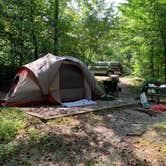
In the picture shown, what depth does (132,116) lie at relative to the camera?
7.45m

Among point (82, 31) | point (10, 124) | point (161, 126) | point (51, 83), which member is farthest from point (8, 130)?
point (82, 31)

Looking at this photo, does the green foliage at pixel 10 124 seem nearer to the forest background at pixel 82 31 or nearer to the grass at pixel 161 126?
the grass at pixel 161 126

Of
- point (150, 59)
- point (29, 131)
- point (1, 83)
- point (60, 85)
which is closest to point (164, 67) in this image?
point (150, 59)

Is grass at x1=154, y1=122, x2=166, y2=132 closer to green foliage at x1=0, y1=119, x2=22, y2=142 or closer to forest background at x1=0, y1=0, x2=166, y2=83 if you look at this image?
green foliage at x1=0, y1=119, x2=22, y2=142

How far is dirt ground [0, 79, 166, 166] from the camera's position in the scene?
4.32m

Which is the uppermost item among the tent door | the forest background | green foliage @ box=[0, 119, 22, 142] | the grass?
the forest background

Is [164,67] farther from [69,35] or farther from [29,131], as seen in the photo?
[29,131]

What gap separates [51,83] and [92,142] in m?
3.92

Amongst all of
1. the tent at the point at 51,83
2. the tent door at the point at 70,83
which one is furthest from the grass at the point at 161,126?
the tent door at the point at 70,83

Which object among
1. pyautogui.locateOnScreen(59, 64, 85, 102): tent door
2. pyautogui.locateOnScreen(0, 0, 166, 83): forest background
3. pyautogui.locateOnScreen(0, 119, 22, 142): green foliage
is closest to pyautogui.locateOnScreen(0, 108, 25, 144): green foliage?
pyautogui.locateOnScreen(0, 119, 22, 142): green foliage

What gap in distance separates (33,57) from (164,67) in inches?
291

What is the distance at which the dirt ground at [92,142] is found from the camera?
4320 mm

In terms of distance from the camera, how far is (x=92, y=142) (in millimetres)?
5113

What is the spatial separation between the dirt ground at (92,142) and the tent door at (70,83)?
2.26m
